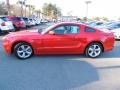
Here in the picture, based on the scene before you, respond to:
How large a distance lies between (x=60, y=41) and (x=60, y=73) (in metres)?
2.32

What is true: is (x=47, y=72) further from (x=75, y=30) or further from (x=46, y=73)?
(x=75, y=30)

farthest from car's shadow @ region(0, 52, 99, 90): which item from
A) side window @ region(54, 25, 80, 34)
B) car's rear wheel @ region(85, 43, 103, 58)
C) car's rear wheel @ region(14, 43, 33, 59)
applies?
side window @ region(54, 25, 80, 34)

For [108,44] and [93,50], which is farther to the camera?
[108,44]

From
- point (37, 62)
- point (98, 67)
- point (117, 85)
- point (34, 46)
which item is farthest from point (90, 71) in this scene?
point (34, 46)

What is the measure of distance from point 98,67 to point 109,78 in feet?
4.20

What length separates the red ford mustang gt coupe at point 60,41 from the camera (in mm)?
8844

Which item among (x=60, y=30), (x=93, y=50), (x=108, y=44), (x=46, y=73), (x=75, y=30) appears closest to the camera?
(x=46, y=73)

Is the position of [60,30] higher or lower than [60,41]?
higher

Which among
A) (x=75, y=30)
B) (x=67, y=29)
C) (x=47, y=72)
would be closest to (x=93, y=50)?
(x=75, y=30)

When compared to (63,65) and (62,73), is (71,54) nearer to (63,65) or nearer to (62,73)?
(63,65)

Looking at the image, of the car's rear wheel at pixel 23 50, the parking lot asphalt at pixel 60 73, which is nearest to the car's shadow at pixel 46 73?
the parking lot asphalt at pixel 60 73

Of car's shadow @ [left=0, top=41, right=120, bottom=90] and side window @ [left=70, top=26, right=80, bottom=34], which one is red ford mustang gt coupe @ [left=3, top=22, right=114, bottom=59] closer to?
side window @ [left=70, top=26, right=80, bottom=34]

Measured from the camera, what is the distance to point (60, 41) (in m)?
8.99

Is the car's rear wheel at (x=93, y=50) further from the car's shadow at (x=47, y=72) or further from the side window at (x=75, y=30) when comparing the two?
the side window at (x=75, y=30)
